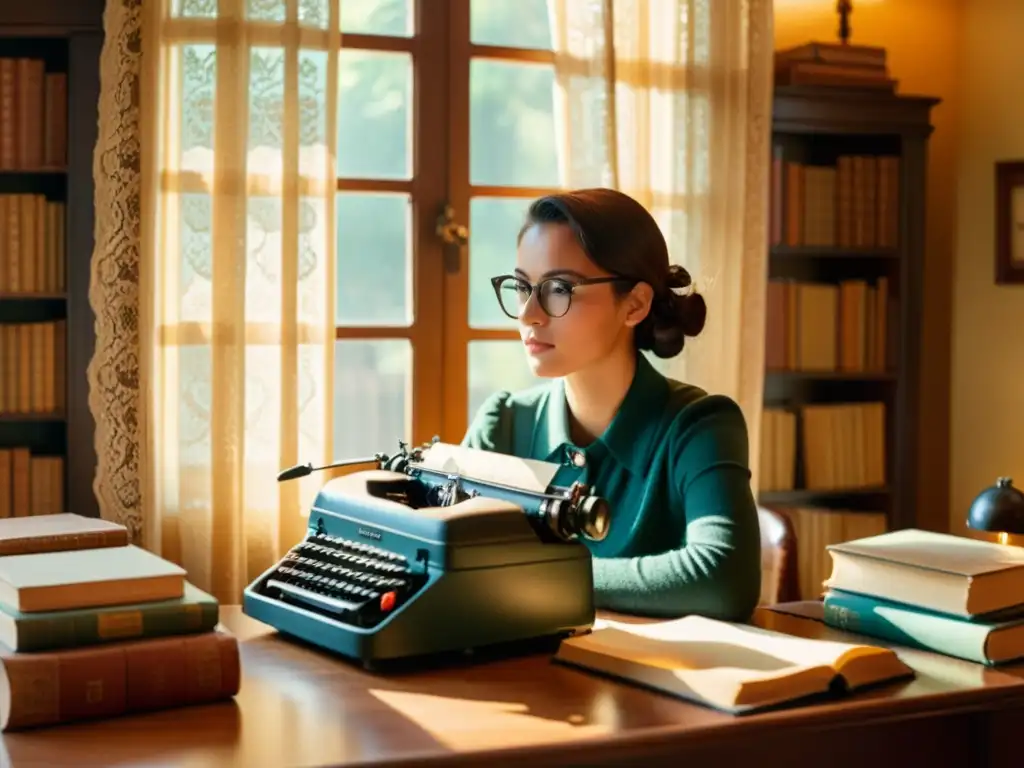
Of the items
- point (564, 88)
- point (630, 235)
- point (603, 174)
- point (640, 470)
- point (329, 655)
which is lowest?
point (329, 655)

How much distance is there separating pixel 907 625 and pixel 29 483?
7.55 feet

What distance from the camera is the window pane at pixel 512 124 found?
3723 mm

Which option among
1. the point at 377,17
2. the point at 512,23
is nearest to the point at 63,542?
the point at 377,17

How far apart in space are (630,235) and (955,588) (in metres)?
0.79

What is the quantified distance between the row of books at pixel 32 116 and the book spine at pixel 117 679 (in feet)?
7.10

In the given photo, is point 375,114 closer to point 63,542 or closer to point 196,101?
point 196,101

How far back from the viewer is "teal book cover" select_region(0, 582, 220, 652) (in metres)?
1.33

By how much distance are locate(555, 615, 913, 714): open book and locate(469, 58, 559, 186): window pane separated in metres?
2.28

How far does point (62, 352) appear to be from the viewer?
10.8 ft

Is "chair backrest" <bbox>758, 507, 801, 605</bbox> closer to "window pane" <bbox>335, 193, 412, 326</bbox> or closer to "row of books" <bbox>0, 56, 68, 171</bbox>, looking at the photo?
"window pane" <bbox>335, 193, 412, 326</bbox>

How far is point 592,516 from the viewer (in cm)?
160

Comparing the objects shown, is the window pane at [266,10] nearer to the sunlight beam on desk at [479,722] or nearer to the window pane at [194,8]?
the window pane at [194,8]

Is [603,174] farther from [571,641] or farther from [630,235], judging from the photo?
[571,641]

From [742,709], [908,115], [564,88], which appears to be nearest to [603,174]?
[564,88]
